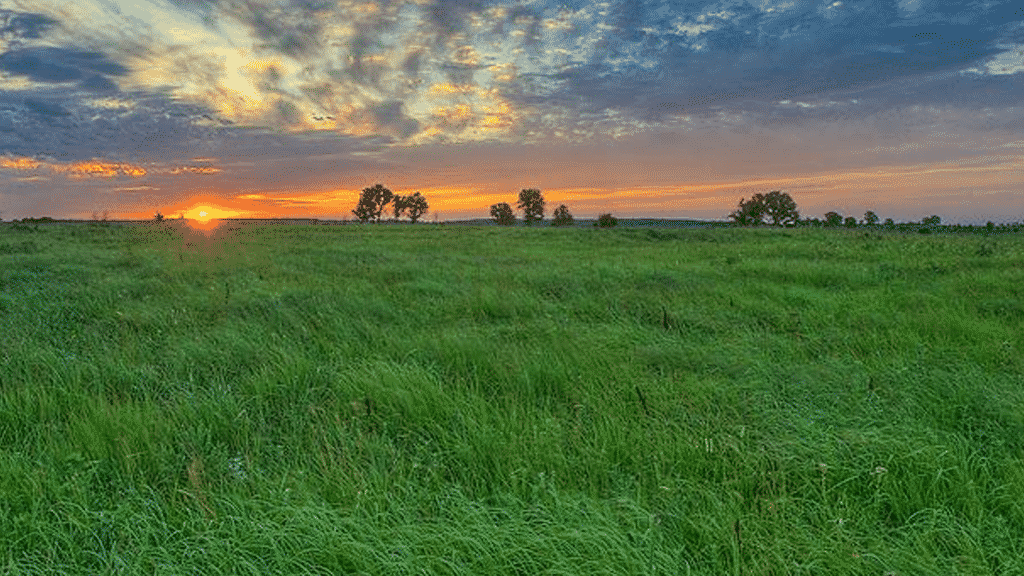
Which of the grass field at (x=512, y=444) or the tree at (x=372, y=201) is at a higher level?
the tree at (x=372, y=201)

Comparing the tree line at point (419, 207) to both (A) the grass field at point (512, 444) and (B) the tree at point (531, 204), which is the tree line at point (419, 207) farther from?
(A) the grass field at point (512, 444)

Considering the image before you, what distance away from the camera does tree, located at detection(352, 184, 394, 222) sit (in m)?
126

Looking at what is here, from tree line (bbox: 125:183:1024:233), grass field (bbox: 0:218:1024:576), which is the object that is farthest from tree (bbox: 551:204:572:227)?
grass field (bbox: 0:218:1024:576)

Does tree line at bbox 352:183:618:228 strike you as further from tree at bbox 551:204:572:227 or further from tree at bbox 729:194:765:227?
tree at bbox 729:194:765:227

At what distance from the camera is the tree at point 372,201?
415ft

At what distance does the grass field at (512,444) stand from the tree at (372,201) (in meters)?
124

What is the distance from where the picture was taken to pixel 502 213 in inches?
4764

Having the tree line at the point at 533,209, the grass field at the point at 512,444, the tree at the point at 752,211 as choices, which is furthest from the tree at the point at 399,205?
the grass field at the point at 512,444

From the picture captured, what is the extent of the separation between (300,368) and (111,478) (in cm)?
175

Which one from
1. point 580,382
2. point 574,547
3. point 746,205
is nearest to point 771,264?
point 580,382

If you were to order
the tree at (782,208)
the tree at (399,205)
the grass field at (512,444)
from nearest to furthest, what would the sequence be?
1. the grass field at (512,444)
2. the tree at (782,208)
3. the tree at (399,205)

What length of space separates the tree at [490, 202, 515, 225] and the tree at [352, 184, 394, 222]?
2550cm

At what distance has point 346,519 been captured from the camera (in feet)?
8.31

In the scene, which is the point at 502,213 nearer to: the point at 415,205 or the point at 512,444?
the point at 415,205
